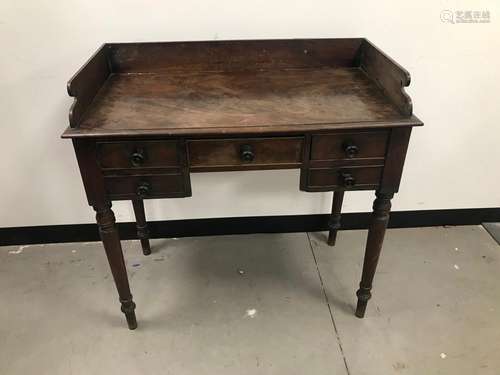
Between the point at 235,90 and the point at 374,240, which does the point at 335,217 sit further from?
the point at 235,90

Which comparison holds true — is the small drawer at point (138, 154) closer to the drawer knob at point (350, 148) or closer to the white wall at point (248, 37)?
the drawer knob at point (350, 148)

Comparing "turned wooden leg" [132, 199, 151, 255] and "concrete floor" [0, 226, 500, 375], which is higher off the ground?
"turned wooden leg" [132, 199, 151, 255]

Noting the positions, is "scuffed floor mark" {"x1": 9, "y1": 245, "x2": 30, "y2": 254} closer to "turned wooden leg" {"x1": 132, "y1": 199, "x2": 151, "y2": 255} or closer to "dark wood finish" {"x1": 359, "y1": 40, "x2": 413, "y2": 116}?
"turned wooden leg" {"x1": 132, "y1": 199, "x2": 151, "y2": 255}

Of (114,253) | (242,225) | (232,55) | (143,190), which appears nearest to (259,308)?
(242,225)

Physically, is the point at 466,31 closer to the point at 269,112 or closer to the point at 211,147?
the point at 269,112

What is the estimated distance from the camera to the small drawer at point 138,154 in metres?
1.21

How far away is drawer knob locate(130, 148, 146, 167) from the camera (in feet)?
4.00

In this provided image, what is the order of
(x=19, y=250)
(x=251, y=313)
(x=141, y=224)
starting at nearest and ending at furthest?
(x=251, y=313) → (x=141, y=224) → (x=19, y=250)

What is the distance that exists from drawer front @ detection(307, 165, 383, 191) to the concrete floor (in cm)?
65

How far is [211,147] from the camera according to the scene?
4.07ft

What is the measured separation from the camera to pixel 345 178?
1310mm

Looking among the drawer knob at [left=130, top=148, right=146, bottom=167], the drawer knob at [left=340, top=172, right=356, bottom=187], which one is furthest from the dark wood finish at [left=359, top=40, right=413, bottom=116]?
the drawer knob at [left=130, top=148, right=146, bottom=167]

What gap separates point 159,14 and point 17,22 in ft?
1.75

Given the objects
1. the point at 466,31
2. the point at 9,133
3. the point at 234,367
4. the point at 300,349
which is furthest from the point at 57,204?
the point at 466,31
